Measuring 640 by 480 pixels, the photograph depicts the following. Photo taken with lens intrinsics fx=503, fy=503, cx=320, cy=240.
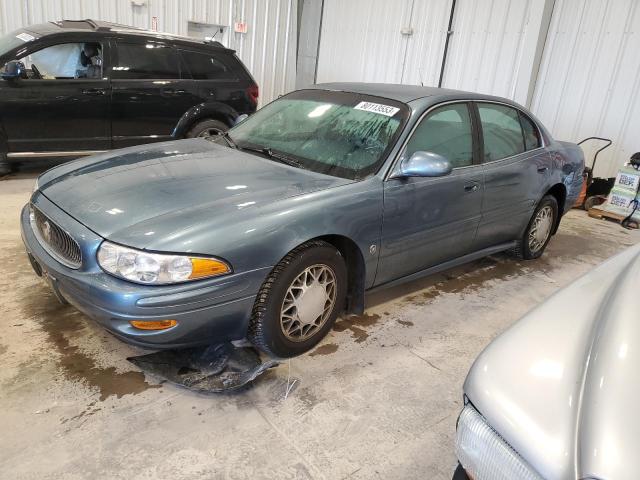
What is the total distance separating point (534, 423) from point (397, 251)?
5.99 feet

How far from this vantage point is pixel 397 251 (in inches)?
118

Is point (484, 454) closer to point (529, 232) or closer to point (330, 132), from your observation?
point (330, 132)

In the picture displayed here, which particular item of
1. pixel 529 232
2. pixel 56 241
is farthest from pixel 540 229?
pixel 56 241

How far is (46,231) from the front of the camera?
252cm

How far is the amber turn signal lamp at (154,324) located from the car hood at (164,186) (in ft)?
1.06

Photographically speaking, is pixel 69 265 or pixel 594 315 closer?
pixel 594 315

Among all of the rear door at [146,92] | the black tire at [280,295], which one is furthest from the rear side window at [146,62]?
the black tire at [280,295]

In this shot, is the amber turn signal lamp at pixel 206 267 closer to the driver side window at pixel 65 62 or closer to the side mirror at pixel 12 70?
the side mirror at pixel 12 70

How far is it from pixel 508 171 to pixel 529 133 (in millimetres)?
607

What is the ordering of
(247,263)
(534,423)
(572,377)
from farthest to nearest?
1. (247,263)
2. (572,377)
3. (534,423)

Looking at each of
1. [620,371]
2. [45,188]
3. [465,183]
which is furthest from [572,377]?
[45,188]

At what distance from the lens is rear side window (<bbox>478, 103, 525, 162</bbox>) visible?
3533 mm

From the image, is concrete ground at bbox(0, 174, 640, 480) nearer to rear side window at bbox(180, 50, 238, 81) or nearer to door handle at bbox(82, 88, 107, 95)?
door handle at bbox(82, 88, 107, 95)

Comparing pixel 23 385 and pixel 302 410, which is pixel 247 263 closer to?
pixel 302 410
